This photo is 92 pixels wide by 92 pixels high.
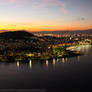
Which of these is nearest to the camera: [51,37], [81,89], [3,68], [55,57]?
[81,89]

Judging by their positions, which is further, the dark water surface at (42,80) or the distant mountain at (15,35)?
the distant mountain at (15,35)

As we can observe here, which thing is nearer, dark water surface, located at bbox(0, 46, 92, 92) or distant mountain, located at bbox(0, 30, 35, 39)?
dark water surface, located at bbox(0, 46, 92, 92)

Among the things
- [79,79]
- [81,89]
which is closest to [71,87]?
[81,89]

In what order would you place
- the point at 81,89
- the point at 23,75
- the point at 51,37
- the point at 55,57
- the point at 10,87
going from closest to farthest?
the point at 81,89 < the point at 10,87 < the point at 23,75 < the point at 55,57 < the point at 51,37

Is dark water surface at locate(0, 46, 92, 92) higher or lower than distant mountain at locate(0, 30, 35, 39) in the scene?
lower

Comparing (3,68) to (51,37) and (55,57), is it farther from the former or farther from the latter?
(51,37)

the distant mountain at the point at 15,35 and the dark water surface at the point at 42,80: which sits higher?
the distant mountain at the point at 15,35

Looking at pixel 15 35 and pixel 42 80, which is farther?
pixel 15 35

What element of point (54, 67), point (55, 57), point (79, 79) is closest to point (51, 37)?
point (55, 57)

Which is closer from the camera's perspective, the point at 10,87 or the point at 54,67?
the point at 10,87
